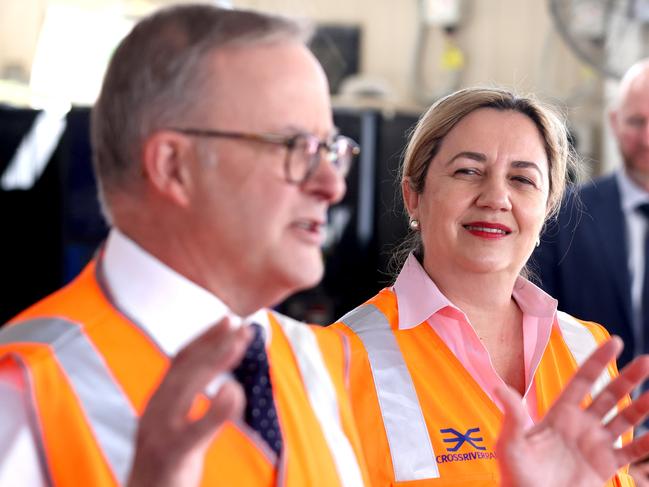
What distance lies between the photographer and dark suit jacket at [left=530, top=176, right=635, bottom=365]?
2283 millimetres

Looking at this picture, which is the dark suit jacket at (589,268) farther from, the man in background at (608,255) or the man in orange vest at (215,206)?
the man in orange vest at (215,206)

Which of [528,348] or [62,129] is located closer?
[528,348]

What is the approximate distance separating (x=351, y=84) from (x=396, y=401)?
4420mm

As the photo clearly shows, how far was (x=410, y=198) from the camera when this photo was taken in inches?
69.7

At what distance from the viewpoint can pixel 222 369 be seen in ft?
2.55

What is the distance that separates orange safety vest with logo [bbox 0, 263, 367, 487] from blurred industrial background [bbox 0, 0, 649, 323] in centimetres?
252

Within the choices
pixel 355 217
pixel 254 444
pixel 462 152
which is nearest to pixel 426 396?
pixel 462 152

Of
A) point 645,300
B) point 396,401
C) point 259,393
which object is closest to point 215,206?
point 259,393

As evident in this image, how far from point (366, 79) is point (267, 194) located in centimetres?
491

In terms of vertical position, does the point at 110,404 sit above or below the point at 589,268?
above

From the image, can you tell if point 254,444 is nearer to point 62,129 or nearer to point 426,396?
point 426,396

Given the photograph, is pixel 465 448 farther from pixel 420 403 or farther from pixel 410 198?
pixel 410 198

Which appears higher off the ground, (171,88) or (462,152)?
(171,88)

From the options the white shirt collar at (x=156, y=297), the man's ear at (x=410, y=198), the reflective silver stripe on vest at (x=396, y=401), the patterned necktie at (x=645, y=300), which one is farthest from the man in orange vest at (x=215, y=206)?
the patterned necktie at (x=645, y=300)
